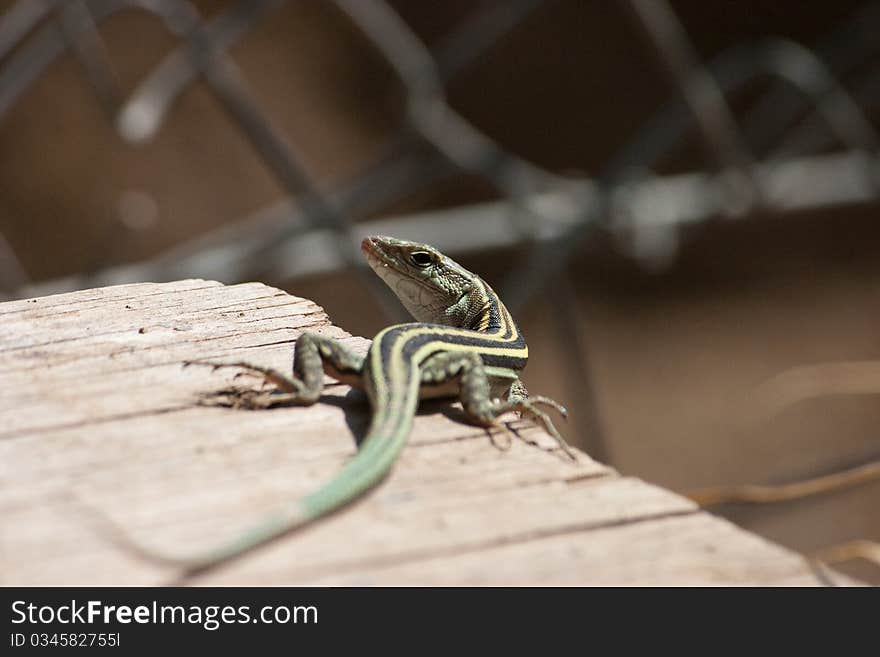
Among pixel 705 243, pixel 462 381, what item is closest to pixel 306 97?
pixel 705 243

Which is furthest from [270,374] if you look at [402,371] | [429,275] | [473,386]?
[429,275]

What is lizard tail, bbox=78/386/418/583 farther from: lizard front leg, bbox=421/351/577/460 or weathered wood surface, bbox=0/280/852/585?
lizard front leg, bbox=421/351/577/460

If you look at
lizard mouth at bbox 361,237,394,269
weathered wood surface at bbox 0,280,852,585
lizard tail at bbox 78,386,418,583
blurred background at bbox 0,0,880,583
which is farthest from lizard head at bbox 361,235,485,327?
lizard tail at bbox 78,386,418,583

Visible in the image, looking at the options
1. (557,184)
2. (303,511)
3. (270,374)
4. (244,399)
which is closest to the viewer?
(303,511)

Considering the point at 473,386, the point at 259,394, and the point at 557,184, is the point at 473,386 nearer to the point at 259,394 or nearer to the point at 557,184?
the point at 259,394

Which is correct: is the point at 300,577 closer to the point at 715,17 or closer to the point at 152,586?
the point at 152,586

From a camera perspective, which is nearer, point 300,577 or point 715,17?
point 300,577
